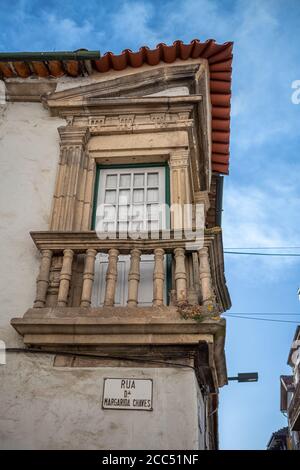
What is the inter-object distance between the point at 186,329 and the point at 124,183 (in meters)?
2.52

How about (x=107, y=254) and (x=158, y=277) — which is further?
(x=107, y=254)

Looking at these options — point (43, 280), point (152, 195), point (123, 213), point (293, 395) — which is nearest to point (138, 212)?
point (123, 213)

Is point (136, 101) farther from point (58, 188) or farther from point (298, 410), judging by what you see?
point (298, 410)

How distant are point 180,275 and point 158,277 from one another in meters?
0.23

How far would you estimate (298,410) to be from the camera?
21.9 m

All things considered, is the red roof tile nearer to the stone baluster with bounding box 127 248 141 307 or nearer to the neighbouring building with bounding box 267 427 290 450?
the stone baluster with bounding box 127 248 141 307

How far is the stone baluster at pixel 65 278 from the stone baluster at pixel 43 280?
0.18 m

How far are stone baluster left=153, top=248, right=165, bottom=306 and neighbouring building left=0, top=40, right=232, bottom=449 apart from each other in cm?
2

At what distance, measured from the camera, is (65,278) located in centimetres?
493

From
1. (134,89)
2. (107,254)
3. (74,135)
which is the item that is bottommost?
(107,254)

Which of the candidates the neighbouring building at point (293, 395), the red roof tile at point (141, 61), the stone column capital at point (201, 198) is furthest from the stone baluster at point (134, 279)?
the neighbouring building at point (293, 395)

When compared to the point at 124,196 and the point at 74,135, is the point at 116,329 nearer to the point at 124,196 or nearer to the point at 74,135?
the point at 124,196

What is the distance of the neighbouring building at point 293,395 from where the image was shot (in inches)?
918
